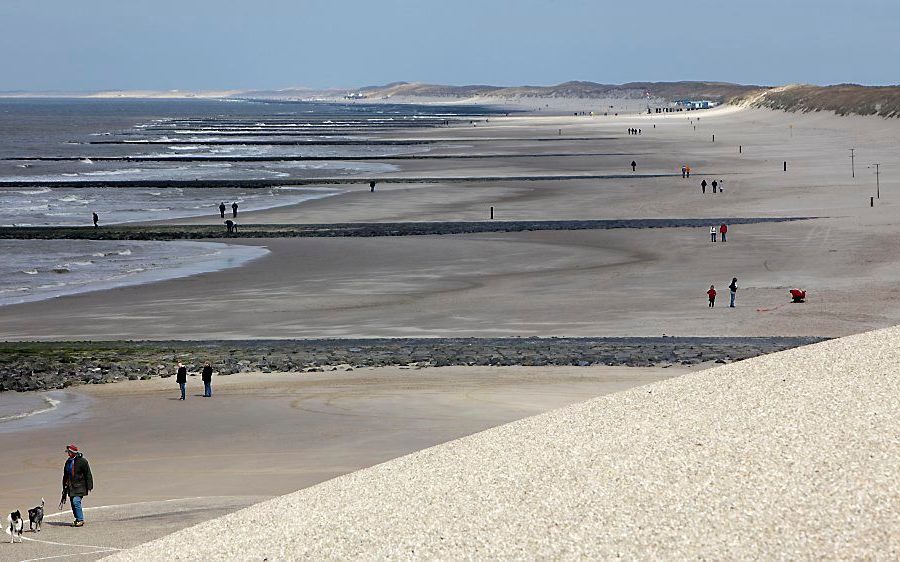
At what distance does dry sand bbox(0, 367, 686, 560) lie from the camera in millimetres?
17547

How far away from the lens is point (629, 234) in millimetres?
54625

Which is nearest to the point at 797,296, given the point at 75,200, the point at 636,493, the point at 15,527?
the point at 636,493

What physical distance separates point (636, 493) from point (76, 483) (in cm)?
761

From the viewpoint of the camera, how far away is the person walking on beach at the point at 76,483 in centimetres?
1648

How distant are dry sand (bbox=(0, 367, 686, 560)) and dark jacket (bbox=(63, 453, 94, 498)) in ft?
1.45

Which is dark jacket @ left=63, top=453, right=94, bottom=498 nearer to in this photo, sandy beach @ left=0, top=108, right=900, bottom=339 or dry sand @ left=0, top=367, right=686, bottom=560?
dry sand @ left=0, top=367, right=686, bottom=560

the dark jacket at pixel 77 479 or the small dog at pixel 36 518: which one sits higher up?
the dark jacket at pixel 77 479

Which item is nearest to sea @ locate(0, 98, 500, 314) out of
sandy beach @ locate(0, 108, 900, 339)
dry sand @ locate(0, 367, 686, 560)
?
sandy beach @ locate(0, 108, 900, 339)

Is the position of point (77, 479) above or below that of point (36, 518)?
above

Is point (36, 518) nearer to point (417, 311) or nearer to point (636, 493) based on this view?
point (636, 493)

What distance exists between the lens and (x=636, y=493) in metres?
13.3

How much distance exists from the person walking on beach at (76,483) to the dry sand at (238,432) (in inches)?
10.5

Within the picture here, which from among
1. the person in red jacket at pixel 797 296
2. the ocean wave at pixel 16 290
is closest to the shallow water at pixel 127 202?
the ocean wave at pixel 16 290

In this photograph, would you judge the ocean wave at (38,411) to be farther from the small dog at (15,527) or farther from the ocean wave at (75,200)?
the ocean wave at (75,200)
